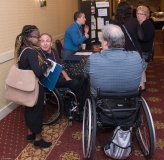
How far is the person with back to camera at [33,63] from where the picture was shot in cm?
203

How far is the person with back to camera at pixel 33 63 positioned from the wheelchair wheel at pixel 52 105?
0.30 metres

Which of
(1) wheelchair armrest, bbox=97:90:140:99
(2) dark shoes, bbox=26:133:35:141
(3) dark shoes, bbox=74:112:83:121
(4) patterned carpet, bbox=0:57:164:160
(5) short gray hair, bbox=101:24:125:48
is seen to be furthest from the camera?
(3) dark shoes, bbox=74:112:83:121

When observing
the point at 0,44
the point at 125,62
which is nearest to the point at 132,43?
the point at 125,62

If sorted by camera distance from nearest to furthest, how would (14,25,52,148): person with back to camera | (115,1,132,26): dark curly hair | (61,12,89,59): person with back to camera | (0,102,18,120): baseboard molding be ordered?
(14,25,52,148): person with back to camera
(115,1,132,26): dark curly hair
(0,102,18,120): baseboard molding
(61,12,89,59): person with back to camera

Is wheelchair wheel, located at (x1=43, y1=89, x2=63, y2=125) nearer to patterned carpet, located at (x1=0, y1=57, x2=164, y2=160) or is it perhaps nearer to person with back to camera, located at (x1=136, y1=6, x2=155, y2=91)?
patterned carpet, located at (x1=0, y1=57, x2=164, y2=160)

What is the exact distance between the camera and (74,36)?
11.6 feet

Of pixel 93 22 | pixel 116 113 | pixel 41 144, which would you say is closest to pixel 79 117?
pixel 41 144

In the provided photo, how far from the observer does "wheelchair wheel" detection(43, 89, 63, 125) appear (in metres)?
2.48

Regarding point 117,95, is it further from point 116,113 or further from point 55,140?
point 55,140

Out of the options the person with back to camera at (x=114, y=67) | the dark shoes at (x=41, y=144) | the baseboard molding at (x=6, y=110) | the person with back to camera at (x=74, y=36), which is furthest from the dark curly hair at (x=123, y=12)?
the baseboard molding at (x=6, y=110)

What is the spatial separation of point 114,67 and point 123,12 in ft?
4.18

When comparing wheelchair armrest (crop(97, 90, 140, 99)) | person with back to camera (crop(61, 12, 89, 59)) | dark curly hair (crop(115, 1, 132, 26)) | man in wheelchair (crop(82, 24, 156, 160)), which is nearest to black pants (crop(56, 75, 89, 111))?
man in wheelchair (crop(82, 24, 156, 160))

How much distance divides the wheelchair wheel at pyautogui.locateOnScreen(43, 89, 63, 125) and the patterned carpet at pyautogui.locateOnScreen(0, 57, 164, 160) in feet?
0.42

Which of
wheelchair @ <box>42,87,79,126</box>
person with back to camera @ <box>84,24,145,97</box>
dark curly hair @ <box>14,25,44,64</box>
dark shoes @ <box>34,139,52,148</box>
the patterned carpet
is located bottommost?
the patterned carpet
